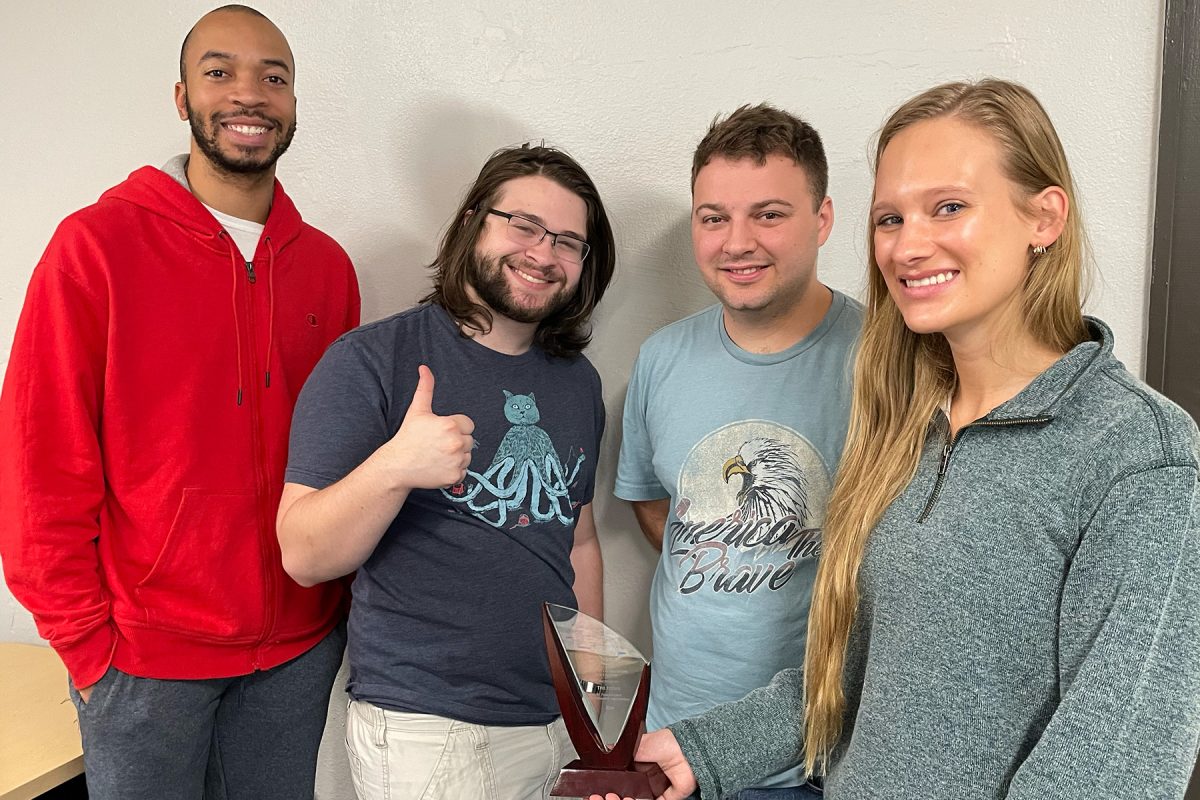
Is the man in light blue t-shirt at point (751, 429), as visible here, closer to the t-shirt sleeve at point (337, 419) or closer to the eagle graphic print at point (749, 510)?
the eagle graphic print at point (749, 510)

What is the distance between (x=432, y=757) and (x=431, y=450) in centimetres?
55

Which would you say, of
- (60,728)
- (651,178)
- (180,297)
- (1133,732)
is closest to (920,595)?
(1133,732)

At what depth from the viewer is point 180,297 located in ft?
5.18

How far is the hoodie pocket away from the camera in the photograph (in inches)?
61.1

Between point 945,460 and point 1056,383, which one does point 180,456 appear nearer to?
point 945,460

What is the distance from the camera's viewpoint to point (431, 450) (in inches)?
52.9

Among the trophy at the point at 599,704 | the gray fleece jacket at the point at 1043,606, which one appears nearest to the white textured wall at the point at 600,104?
the trophy at the point at 599,704

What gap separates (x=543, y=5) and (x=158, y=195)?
929 mm

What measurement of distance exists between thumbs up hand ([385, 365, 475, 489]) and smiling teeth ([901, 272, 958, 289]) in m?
0.70

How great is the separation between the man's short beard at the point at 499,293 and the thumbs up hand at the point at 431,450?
33cm

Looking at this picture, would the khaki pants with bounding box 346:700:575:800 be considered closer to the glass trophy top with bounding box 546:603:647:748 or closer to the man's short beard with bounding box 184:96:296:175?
the glass trophy top with bounding box 546:603:647:748

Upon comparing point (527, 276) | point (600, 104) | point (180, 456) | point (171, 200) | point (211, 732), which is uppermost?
point (600, 104)

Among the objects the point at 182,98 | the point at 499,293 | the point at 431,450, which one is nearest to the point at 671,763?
the point at 431,450

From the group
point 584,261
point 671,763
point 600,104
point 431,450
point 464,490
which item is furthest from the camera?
point 600,104
